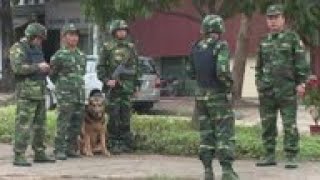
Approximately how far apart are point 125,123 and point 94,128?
54 centimetres

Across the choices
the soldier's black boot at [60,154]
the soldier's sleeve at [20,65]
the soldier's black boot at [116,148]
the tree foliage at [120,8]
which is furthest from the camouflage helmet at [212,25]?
the soldier's black boot at [116,148]

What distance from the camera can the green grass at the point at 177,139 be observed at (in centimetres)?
1146

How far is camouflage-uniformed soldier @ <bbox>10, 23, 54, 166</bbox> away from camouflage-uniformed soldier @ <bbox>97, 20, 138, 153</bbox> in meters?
1.22

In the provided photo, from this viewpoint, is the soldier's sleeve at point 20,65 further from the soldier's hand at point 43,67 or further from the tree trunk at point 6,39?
the tree trunk at point 6,39

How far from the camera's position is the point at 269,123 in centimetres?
1048

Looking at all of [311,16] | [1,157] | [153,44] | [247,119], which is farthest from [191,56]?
[153,44]

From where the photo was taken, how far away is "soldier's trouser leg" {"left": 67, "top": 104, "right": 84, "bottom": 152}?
1145cm

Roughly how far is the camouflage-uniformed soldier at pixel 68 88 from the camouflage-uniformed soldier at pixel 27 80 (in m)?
0.48

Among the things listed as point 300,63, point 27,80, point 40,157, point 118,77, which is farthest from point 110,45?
point 300,63

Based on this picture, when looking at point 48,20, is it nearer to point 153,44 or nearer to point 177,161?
point 153,44

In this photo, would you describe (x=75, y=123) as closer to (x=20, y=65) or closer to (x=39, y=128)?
(x=39, y=128)

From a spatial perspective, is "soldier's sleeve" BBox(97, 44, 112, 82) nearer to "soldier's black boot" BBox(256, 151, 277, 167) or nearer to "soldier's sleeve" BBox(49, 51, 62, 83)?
"soldier's sleeve" BBox(49, 51, 62, 83)

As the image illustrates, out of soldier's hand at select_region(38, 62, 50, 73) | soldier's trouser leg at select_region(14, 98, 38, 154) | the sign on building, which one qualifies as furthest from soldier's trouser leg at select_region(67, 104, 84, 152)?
the sign on building

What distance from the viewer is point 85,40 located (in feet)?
116
